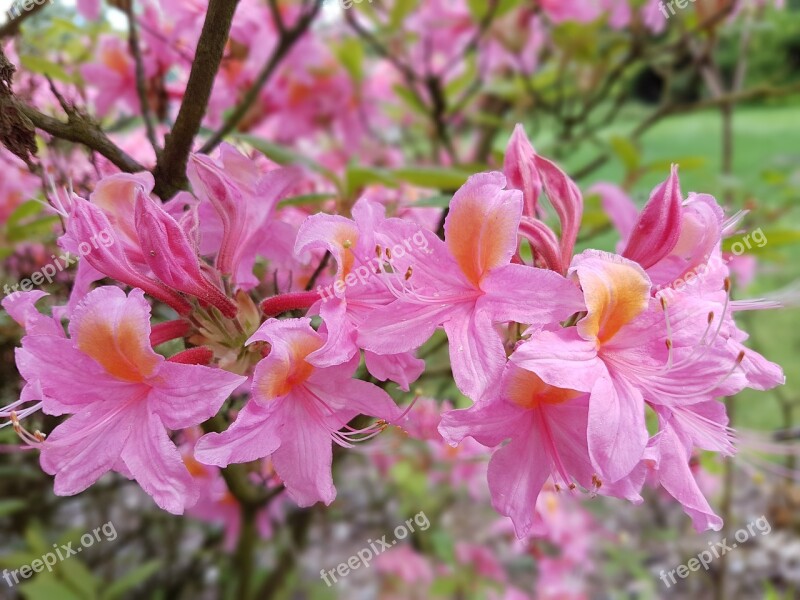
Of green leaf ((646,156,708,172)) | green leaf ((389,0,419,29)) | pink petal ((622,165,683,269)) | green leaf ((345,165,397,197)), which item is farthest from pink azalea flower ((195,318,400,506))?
green leaf ((389,0,419,29))

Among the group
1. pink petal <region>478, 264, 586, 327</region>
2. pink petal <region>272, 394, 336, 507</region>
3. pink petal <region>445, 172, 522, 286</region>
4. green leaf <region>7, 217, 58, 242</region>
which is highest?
pink petal <region>445, 172, 522, 286</region>

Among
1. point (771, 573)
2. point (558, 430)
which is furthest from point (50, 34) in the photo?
point (771, 573)

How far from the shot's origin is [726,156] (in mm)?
1760

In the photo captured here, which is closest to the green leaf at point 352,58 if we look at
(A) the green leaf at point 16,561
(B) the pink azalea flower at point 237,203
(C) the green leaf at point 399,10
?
(C) the green leaf at point 399,10

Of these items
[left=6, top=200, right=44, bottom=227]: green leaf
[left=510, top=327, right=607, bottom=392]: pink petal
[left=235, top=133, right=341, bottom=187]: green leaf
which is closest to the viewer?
[left=510, top=327, right=607, bottom=392]: pink petal

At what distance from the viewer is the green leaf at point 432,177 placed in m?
0.70

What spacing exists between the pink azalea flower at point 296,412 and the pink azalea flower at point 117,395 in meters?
0.02

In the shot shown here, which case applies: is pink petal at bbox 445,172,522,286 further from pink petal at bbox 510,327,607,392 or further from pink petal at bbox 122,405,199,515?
pink petal at bbox 122,405,199,515

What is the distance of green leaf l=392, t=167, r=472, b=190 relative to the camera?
2.31 ft

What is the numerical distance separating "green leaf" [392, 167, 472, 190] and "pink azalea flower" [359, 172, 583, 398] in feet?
0.80

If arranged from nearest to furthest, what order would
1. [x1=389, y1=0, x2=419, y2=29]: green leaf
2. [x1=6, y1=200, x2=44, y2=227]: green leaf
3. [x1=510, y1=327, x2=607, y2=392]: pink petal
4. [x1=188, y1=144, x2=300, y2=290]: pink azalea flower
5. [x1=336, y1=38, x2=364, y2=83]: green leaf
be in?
[x1=510, y1=327, x2=607, y2=392]: pink petal, [x1=188, y1=144, x2=300, y2=290]: pink azalea flower, [x1=6, y1=200, x2=44, y2=227]: green leaf, [x1=389, y1=0, x2=419, y2=29]: green leaf, [x1=336, y1=38, x2=364, y2=83]: green leaf

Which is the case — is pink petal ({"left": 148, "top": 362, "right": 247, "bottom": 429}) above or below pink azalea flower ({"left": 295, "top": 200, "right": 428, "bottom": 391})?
below

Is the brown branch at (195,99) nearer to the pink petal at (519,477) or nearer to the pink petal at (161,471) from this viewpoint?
the pink petal at (161,471)

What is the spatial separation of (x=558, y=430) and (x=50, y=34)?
0.98m
